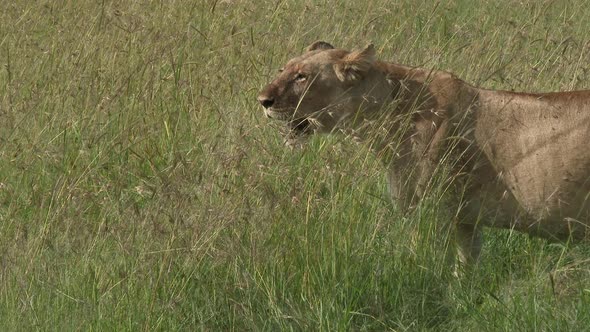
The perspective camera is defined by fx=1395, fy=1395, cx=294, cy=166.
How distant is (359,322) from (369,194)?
0.58m

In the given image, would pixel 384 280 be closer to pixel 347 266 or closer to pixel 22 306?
pixel 347 266

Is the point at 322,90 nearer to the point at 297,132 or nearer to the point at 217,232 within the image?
the point at 297,132

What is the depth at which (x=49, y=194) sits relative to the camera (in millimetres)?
4965

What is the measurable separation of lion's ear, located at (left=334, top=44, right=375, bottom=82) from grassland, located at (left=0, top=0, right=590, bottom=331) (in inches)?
11.0

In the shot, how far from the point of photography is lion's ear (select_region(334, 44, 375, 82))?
5.44 m

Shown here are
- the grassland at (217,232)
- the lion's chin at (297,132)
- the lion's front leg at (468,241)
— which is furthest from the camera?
the lion's chin at (297,132)

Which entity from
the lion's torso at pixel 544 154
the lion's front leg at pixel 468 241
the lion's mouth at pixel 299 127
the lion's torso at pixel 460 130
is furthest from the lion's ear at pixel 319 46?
the lion's front leg at pixel 468 241

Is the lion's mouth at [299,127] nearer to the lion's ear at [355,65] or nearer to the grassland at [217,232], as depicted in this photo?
the grassland at [217,232]

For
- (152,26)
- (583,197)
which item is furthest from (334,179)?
(152,26)

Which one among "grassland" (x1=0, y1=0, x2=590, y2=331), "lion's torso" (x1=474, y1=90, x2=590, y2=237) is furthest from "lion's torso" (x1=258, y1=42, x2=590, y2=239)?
"grassland" (x1=0, y1=0, x2=590, y2=331)

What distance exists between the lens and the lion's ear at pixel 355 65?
5441 millimetres

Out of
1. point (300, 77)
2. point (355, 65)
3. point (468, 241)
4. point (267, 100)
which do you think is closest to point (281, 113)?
point (267, 100)

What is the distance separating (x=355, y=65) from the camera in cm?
544

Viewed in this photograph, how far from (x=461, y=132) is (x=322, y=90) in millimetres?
570
